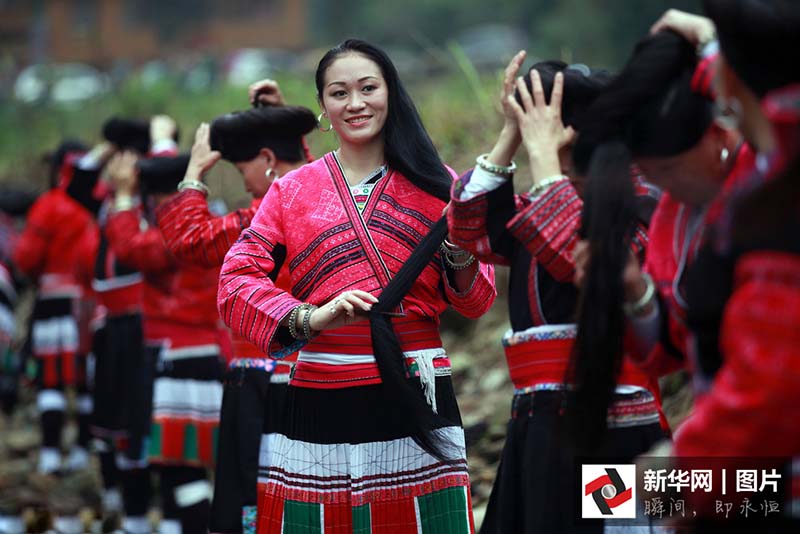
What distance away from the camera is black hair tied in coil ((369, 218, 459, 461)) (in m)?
3.53

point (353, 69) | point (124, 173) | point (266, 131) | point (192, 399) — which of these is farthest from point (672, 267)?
point (124, 173)

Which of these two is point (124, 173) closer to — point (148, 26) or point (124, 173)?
point (124, 173)

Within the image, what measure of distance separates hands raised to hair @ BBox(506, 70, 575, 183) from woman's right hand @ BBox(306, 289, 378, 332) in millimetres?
728

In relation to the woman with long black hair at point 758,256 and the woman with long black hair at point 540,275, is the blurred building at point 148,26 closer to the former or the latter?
the woman with long black hair at point 540,275

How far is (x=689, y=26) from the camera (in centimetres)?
256

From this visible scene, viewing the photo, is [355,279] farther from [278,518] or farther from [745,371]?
[745,371]

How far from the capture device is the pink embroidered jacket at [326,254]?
3654 mm

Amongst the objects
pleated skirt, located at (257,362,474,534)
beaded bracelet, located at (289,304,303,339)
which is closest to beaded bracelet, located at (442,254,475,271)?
pleated skirt, located at (257,362,474,534)

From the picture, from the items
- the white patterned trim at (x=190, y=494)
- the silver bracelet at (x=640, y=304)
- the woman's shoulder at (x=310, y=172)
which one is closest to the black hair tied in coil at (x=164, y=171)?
the white patterned trim at (x=190, y=494)

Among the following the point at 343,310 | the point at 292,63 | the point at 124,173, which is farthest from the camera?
the point at 292,63

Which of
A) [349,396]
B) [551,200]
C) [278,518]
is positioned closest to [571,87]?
[551,200]

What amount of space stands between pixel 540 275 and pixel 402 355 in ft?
1.77

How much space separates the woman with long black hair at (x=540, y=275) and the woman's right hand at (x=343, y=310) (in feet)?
1.28

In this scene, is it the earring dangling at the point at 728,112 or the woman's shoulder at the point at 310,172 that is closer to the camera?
the earring dangling at the point at 728,112
